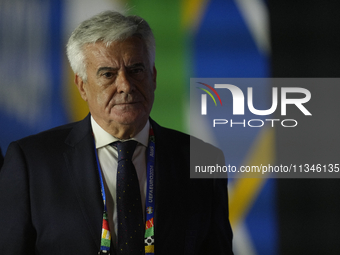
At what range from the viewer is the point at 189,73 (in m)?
2.31

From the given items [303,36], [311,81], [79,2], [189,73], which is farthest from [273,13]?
[79,2]

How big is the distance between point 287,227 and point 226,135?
0.79 meters

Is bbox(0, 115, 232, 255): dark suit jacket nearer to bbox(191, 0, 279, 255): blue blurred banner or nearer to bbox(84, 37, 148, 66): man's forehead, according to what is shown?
bbox(84, 37, 148, 66): man's forehead

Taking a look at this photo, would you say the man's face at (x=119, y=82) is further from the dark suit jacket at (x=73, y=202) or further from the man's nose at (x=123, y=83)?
the dark suit jacket at (x=73, y=202)

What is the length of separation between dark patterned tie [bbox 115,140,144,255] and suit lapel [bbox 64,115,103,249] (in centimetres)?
10

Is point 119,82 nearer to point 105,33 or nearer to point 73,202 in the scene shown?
point 105,33

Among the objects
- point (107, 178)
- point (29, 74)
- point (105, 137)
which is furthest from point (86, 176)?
point (29, 74)

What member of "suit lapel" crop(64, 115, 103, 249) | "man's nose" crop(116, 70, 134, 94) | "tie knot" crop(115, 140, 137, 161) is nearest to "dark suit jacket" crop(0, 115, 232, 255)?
"suit lapel" crop(64, 115, 103, 249)

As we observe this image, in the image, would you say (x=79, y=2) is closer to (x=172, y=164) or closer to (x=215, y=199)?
(x=172, y=164)

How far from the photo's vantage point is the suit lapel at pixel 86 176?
1.56m

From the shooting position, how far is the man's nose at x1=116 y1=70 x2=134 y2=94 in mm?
1642

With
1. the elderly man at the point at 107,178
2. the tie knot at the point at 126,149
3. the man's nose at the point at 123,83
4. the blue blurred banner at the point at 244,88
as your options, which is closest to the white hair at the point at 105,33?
the elderly man at the point at 107,178

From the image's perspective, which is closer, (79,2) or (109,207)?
(109,207)

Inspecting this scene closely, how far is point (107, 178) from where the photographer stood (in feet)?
5.53
